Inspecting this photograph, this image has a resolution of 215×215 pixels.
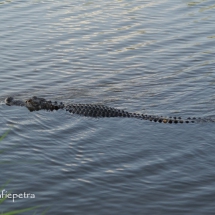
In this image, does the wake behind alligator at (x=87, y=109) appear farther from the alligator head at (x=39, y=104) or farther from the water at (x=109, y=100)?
the water at (x=109, y=100)

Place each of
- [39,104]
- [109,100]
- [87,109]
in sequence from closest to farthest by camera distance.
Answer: [87,109] < [39,104] < [109,100]

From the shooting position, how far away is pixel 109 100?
477 inches

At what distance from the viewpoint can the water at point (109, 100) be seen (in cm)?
813

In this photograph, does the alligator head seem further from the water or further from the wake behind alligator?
the water

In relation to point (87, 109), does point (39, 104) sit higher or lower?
higher

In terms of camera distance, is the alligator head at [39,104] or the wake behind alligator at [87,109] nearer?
the wake behind alligator at [87,109]

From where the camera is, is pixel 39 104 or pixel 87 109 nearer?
pixel 87 109

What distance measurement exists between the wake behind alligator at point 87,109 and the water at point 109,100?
5.2 inches

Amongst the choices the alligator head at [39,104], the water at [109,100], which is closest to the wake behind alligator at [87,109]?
the alligator head at [39,104]

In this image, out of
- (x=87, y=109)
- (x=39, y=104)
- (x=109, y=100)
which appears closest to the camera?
(x=87, y=109)

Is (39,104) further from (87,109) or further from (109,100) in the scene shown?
(109,100)

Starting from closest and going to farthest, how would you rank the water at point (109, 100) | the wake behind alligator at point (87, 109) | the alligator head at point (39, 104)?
the water at point (109, 100), the wake behind alligator at point (87, 109), the alligator head at point (39, 104)

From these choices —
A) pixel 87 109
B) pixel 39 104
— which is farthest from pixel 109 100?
pixel 39 104

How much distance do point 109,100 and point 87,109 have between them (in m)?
1.23
